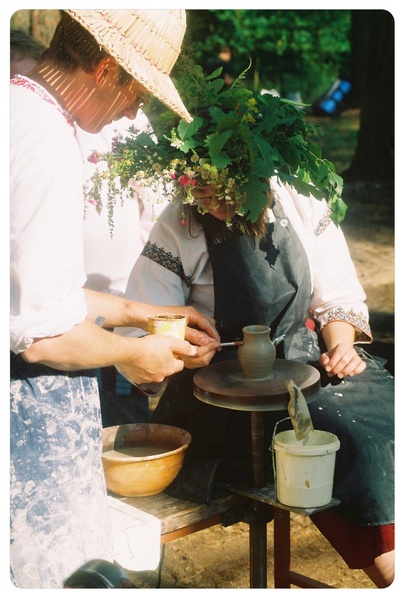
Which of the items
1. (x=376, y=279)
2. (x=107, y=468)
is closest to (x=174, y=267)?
(x=107, y=468)

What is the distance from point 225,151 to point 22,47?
61.7 inches

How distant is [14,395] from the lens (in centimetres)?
219

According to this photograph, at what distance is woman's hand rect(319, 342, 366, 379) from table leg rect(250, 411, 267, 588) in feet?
1.45

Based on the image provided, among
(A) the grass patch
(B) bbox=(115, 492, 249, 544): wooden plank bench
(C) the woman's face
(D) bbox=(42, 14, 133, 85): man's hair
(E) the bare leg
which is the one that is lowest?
(E) the bare leg

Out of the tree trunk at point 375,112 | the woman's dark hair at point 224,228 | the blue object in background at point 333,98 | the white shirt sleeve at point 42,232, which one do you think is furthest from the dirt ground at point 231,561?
the blue object in background at point 333,98

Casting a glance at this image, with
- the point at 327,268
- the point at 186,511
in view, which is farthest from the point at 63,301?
the point at 327,268

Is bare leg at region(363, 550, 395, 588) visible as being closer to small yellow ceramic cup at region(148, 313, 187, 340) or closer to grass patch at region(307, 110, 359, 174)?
small yellow ceramic cup at region(148, 313, 187, 340)

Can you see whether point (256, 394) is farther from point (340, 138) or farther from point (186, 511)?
point (340, 138)

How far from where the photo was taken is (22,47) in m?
3.75

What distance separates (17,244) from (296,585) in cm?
194

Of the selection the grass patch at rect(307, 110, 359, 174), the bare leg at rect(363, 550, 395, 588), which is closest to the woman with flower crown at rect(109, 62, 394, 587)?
the bare leg at rect(363, 550, 395, 588)

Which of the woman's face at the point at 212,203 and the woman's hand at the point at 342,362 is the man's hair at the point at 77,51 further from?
the woman's hand at the point at 342,362

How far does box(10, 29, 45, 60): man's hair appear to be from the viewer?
3.71 metres

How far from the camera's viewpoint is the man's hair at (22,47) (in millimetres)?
3713
